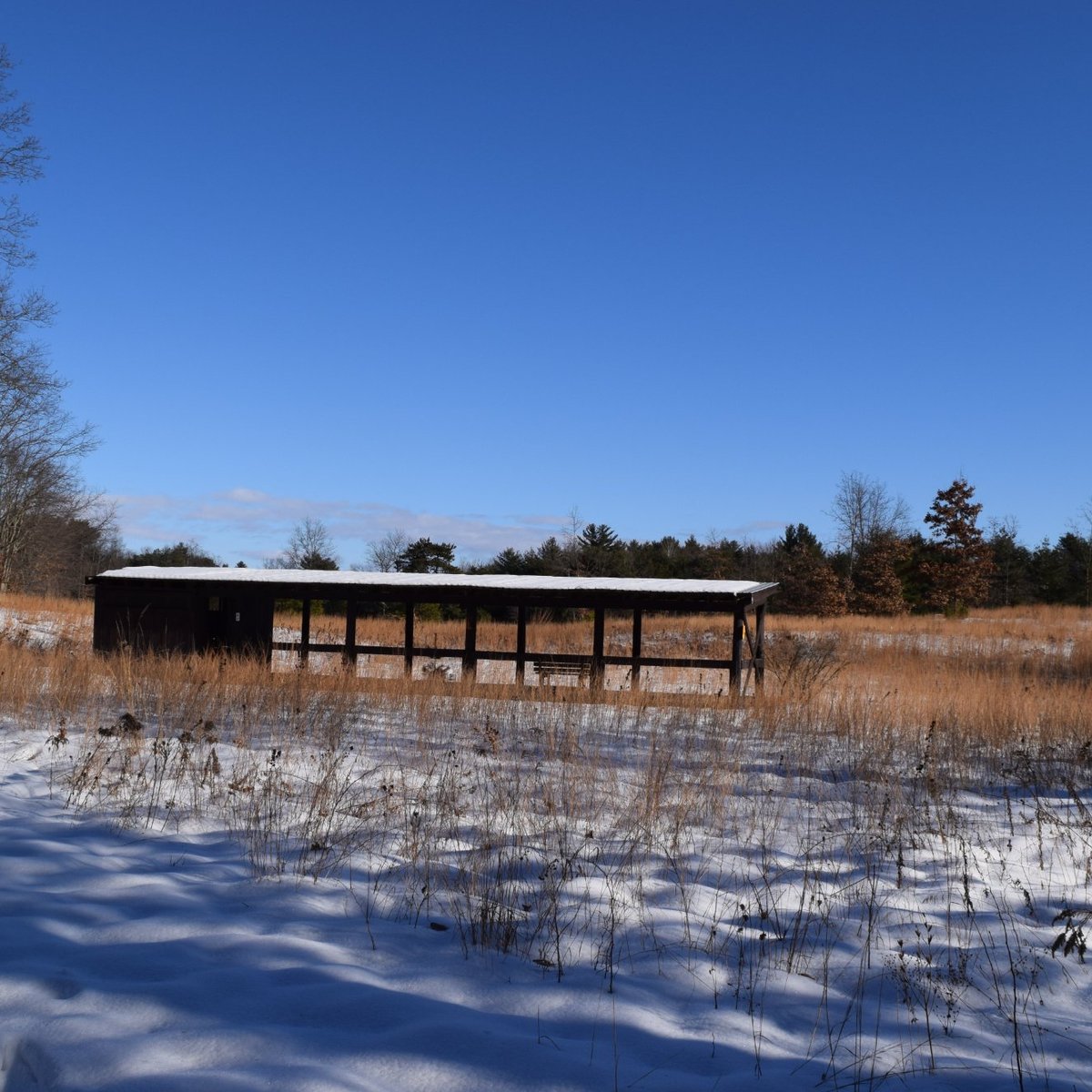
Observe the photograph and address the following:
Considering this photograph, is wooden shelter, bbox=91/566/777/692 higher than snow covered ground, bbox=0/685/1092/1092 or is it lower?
higher

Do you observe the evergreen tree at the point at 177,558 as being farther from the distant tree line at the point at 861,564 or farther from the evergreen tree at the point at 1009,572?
the evergreen tree at the point at 1009,572

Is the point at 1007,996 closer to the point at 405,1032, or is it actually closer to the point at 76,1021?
the point at 405,1032

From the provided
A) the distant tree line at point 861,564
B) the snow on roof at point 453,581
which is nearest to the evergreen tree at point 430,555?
the distant tree line at point 861,564

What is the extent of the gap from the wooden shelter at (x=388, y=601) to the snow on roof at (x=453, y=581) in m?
0.02

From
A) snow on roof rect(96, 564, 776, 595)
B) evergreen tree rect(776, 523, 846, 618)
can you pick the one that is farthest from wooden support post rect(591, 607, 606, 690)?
evergreen tree rect(776, 523, 846, 618)

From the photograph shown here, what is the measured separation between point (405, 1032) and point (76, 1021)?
1.07 m

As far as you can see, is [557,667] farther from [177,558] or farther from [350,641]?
[177,558]

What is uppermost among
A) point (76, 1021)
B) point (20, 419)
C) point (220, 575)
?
point (20, 419)

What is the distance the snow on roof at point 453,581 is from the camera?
51.0 feet

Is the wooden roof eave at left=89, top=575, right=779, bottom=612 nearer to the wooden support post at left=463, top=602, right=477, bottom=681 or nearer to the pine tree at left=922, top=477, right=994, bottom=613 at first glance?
the wooden support post at left=463, top=602, right=477, bottom=681

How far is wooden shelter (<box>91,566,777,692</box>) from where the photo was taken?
1555 centimetres

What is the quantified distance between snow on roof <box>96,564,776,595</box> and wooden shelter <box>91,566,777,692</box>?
0.02 meters

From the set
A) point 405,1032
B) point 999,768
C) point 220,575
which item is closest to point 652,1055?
point 405,1032

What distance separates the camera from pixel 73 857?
5.10 metres
